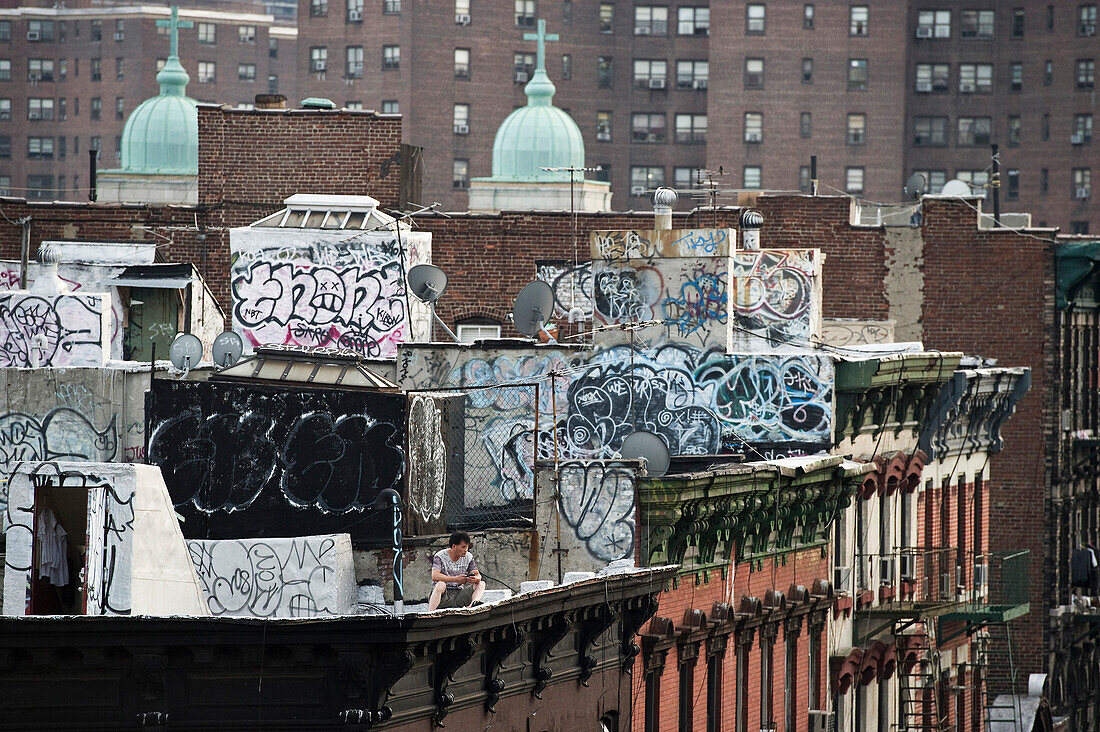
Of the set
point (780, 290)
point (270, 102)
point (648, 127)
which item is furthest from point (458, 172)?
point (780, 290)

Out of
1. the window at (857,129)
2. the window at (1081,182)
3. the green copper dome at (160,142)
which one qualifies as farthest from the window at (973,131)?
the green copper dome at (160,142)

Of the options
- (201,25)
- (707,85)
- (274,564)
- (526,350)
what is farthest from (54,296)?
(201,25)

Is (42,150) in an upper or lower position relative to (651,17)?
→ lower

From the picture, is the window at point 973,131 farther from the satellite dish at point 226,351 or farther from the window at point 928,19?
the satellite dish at point 226,351

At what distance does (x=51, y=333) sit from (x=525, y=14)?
110m

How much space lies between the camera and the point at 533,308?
29328 mm

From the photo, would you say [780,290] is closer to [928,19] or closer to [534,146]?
[534,146]

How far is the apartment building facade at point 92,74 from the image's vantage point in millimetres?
163500

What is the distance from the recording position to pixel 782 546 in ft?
101

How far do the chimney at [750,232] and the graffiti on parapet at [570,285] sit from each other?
679 centimetres

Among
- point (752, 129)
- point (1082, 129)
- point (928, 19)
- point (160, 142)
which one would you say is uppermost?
point (928, 19)

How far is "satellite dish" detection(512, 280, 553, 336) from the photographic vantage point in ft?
96.1

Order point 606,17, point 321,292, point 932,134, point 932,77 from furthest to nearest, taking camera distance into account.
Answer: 1. point 606,17
2. point 932,134
3. point 932,77
4. point 321,292

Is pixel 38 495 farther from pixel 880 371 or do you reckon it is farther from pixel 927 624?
pixel 927 624
